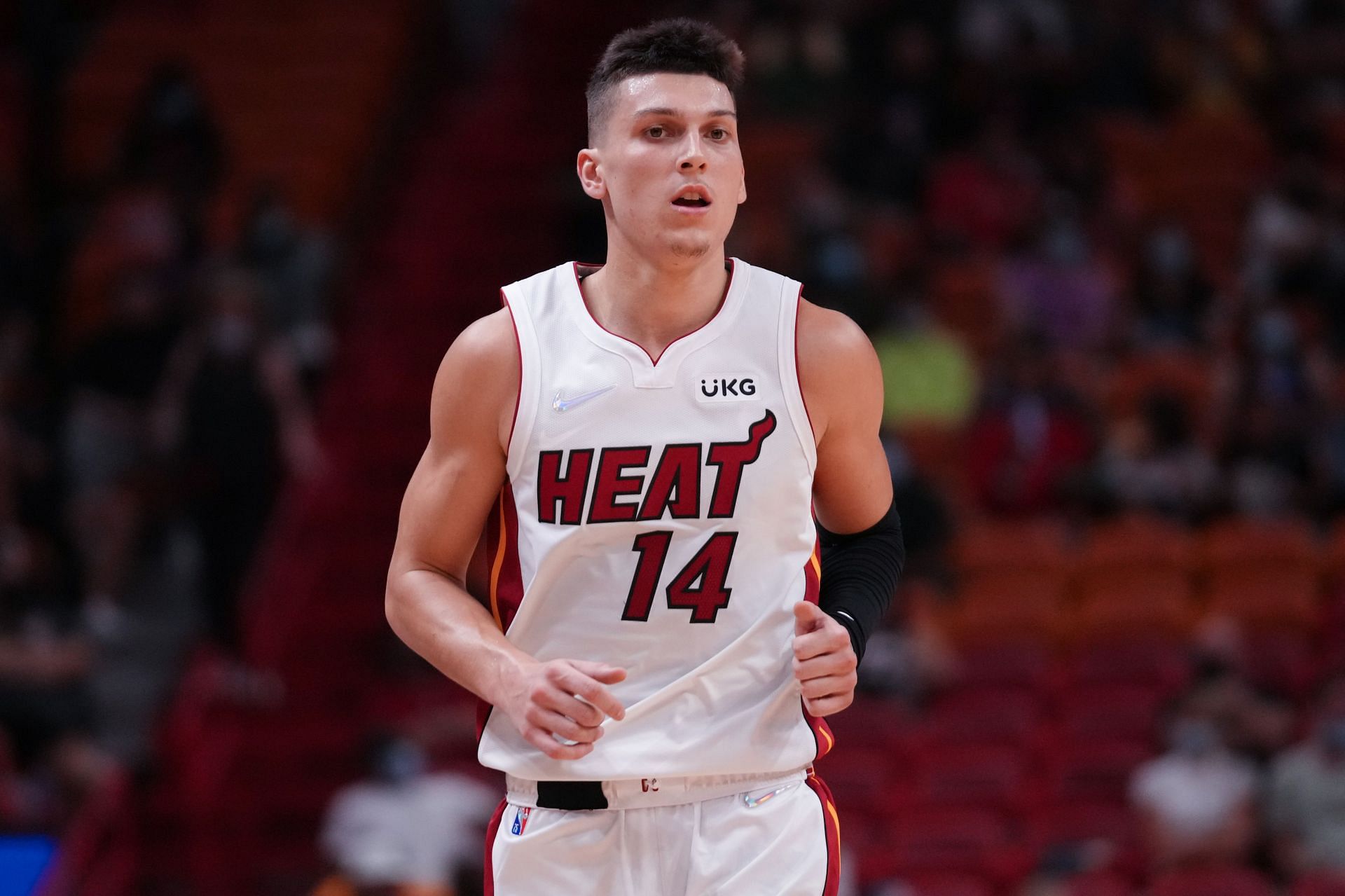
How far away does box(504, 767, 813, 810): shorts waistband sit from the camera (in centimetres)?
351

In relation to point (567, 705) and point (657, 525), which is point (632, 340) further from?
point (567, 705)

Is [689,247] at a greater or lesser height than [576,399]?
greater

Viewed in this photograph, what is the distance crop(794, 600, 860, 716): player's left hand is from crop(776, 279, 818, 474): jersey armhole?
381 mm

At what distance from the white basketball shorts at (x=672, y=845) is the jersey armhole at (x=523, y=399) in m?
0.65

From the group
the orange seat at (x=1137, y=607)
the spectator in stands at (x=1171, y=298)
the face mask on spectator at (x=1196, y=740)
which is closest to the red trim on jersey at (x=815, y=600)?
the face mask on spectator at (x=1196, y=740)

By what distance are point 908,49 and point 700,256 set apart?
33.1ft

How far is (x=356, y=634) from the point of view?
11.2 meters

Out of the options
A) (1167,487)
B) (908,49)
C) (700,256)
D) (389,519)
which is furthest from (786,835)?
(908,49)

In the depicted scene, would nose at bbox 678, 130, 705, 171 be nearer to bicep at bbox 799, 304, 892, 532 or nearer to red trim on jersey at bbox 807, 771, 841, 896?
bicep at bbox 799, 304, 892, 532

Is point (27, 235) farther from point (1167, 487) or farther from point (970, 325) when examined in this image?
point (1167, 487)

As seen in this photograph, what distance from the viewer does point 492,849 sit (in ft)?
12.0

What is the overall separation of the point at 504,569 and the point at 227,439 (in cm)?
696

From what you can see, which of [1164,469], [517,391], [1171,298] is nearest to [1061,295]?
[1171,298]

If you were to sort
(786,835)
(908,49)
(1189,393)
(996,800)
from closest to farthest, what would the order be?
(786,835) → (996,800) → (1189,393) → (908,49)
